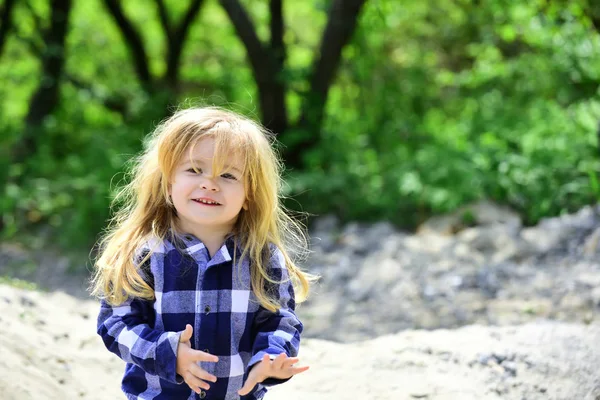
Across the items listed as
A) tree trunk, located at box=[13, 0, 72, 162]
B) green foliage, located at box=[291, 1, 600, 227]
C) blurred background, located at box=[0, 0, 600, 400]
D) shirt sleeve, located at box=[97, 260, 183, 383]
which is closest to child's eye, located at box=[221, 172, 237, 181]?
shirt sleeve, located at box=[97, 260, 183, 383]

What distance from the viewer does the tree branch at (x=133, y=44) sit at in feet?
32.7

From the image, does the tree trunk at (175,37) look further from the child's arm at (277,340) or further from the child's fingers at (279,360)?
the child's fingers at (279,360)

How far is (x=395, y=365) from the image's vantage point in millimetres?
3729

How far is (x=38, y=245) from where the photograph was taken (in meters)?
7.89

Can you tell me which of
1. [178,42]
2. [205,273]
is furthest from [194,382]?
[178,42]

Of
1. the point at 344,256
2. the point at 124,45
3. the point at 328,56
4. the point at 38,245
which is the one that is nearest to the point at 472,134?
the point at 328,56

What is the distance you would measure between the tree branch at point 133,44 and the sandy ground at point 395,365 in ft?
20.0

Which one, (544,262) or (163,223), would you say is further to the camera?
(544,262)

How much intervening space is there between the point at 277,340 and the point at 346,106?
7.44m

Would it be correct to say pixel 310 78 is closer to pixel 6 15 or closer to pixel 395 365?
pixel 6 15

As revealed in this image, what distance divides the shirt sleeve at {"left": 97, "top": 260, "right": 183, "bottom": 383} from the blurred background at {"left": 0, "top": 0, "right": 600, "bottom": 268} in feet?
10.9

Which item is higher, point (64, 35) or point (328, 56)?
point (64, 35)

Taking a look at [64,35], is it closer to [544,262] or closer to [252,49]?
[252,49]

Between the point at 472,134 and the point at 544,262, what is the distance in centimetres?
226
